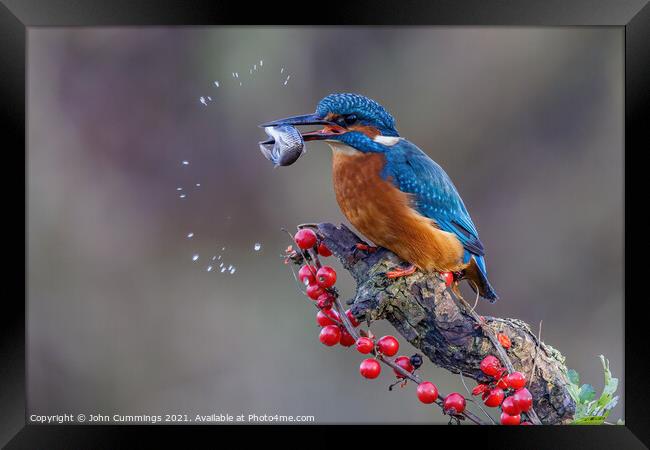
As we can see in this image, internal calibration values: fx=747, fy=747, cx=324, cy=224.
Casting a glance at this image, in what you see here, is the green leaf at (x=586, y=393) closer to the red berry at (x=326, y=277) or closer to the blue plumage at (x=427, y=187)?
the blue plumage at (x=427, y=187)

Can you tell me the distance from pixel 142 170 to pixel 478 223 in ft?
4.80

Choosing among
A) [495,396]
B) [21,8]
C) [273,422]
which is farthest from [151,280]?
[495,396]

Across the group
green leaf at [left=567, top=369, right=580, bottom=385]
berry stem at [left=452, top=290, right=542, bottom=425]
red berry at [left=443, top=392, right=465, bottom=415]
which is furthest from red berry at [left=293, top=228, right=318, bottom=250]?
green leaf at [left=567, top=369, right=580, bottom=385]

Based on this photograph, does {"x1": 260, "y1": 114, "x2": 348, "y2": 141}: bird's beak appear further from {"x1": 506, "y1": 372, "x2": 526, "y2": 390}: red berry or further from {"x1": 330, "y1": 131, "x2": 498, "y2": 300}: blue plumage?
{"x1": 506, "y1": 372, "x2": 526, "y2": 390}: red berry

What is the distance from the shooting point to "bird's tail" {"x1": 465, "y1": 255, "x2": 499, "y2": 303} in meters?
2.51

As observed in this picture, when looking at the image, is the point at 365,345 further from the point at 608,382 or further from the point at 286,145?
the point at 608,382

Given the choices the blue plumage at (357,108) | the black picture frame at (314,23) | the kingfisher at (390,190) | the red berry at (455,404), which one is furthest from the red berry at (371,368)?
the blue plumage at (357,108)

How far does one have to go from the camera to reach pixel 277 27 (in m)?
2.61

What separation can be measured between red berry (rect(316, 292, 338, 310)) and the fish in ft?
1.45

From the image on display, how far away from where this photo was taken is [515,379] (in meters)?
2.19

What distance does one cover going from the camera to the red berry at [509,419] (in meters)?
2.35

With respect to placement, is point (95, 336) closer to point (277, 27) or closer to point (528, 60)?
point (277, 27)

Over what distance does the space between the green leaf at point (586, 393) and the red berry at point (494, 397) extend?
0.35m

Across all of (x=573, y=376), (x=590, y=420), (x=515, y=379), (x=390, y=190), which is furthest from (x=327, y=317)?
(x=590, y=420)
